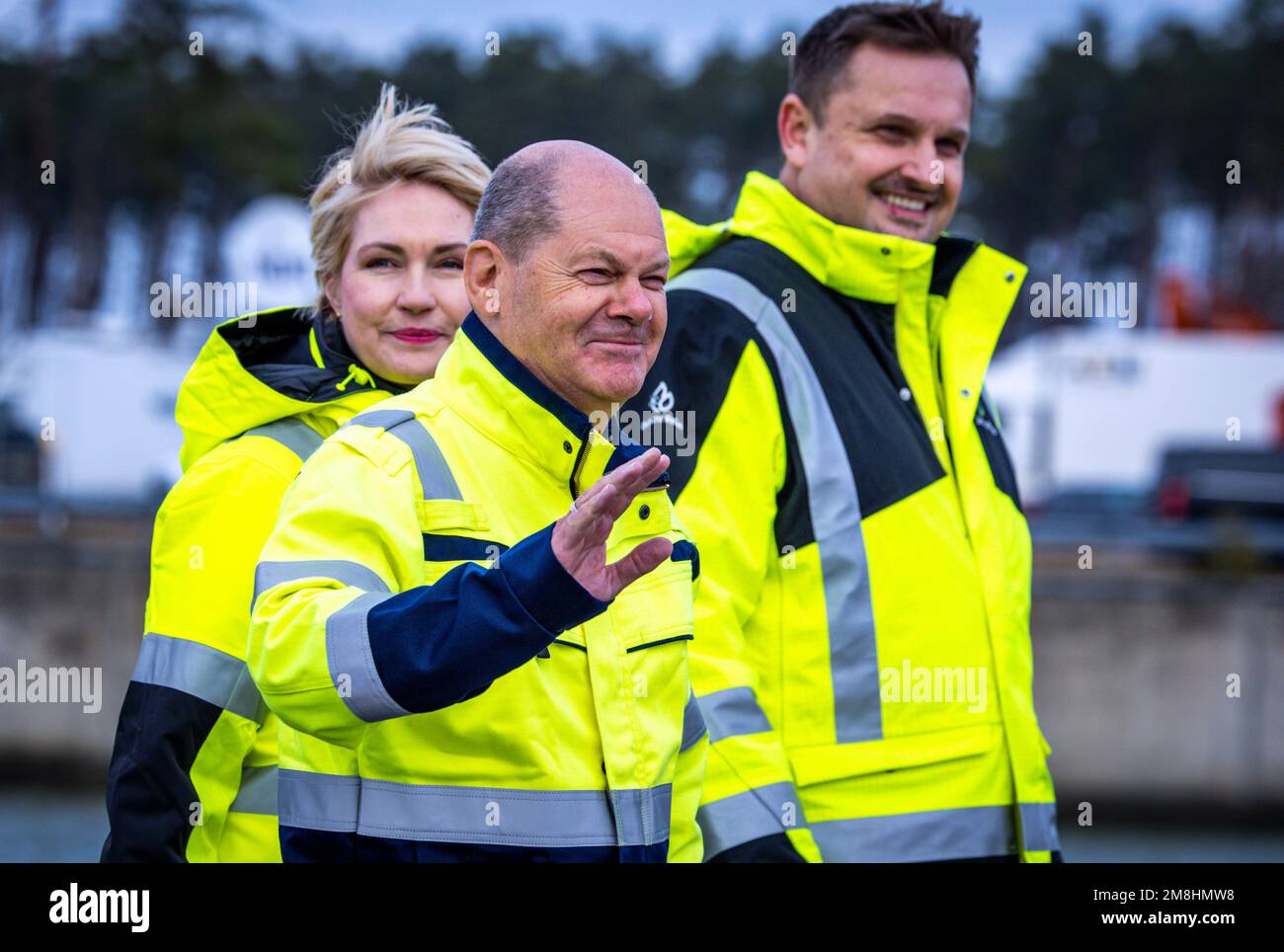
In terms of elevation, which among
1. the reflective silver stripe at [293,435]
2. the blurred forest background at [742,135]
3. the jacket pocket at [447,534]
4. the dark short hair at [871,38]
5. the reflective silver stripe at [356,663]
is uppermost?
the blurred forest background at [742,135]

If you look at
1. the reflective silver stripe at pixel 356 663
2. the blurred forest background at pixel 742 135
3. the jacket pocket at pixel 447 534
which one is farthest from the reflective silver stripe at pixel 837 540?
the blurred forest background at pixel 742 135

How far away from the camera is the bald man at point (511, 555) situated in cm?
196

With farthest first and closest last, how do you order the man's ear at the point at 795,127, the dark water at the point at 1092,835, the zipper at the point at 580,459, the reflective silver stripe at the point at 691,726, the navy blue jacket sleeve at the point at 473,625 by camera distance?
the dark water at the point at 1092,835 < the man's ear at the point at 795,127 < the reflective silver stripe at the point at 691,726 < the zipper at the point at 580,459 < the navy blue jacket sleeve at the point at 473,625

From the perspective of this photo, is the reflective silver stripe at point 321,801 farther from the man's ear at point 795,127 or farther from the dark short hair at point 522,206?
the man's ear at point 795,127

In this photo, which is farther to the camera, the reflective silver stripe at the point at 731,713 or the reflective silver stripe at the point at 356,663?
the reflective silver stripe at the point at 731,713

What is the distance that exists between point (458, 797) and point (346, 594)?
350 millimetres

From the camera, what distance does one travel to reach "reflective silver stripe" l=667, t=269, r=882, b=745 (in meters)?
2.88

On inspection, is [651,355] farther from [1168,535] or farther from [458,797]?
[1168,535]

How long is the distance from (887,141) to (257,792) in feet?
5.66

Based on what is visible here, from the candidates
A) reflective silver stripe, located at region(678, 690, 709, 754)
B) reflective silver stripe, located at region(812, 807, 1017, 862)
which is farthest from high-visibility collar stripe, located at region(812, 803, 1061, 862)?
reflective silver stripe, located at region(678, 690, 709, 754)

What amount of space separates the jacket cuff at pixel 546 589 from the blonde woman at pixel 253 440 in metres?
0.98

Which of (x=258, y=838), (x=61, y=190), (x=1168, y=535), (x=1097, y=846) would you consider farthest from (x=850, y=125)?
(x=61, y=190)

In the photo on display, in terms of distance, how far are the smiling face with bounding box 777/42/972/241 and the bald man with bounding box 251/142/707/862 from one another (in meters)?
1.10

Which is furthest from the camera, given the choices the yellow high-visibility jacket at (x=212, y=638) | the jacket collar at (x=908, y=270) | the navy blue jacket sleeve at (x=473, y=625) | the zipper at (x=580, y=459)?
the jacket collar at (x=908, y=270)
